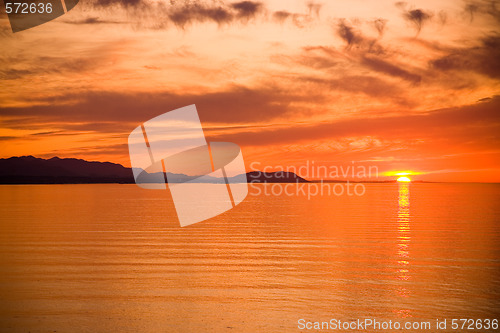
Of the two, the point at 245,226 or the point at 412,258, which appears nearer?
the point at 412,258

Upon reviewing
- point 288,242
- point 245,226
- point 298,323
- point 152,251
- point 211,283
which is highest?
point 298,323

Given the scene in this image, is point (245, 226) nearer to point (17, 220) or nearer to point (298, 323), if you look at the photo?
point (17, 220)

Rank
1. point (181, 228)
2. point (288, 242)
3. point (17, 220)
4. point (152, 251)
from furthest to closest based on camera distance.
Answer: point (17, 220)
point (181, 228)
point (288, 242)
point (152, 251)

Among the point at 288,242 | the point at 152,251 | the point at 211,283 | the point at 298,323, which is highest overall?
the point at 298,323

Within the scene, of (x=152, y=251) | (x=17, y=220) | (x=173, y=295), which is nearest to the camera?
(x=173, y=295)

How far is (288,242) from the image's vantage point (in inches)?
1161

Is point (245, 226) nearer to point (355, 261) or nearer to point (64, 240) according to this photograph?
point (64, 240)

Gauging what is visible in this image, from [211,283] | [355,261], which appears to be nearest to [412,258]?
[355,261]

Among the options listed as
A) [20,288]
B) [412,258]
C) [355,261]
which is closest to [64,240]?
[20,288]

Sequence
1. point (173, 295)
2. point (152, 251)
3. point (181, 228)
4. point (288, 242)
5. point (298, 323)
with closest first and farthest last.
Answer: point (298, 323) → point (173, 295) → point (152, 251) → point (288, 242) → point (181, 228)

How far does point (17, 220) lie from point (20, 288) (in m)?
29.1

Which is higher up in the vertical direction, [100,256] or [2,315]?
[2,315]

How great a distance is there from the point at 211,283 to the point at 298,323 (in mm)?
5381

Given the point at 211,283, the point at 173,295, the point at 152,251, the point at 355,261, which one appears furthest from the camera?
the point at 152,251
